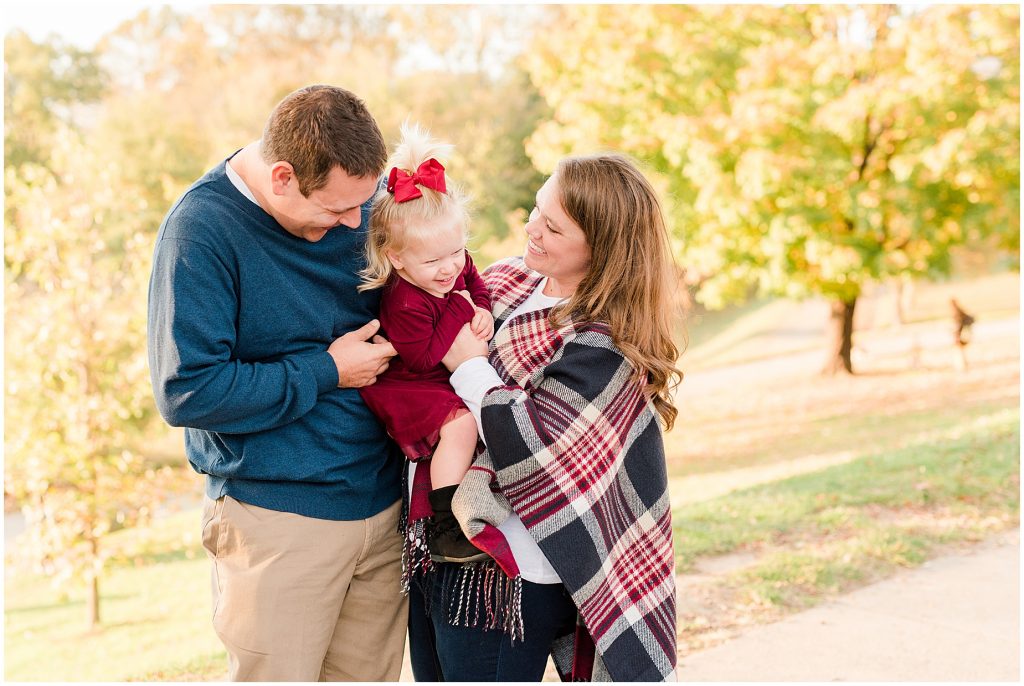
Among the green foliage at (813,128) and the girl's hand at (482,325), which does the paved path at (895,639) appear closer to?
the girl's hand at (482,325)

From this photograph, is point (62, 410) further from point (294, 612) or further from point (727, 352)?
point (727, 352)

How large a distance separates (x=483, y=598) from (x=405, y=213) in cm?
98

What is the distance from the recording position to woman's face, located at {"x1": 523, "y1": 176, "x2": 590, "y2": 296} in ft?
7.89

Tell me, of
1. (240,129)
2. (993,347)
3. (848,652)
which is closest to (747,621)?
(848,652)

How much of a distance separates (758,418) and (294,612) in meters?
11.3

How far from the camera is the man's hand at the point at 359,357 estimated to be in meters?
2.36

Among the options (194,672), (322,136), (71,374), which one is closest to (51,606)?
(71,374)

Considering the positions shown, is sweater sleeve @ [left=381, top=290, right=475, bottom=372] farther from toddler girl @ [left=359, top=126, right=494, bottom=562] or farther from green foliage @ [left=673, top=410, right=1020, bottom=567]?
green foliage @ [left=673, top=410, right=1020, bottom=567]

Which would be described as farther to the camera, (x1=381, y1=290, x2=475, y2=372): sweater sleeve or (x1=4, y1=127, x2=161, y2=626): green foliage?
(x1=4, y1=127, x2=161, y2=626): green foliage

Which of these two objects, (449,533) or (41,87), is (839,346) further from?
(41,87)

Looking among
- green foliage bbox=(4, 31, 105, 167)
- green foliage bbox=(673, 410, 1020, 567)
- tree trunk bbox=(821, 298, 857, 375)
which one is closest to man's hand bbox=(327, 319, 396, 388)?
green foliage bbox=(673, 410, 1020, 567)

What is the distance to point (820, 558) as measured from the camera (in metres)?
4.91

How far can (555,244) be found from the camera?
2422 millimetres

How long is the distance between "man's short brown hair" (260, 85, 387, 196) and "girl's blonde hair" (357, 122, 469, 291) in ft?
0.56
